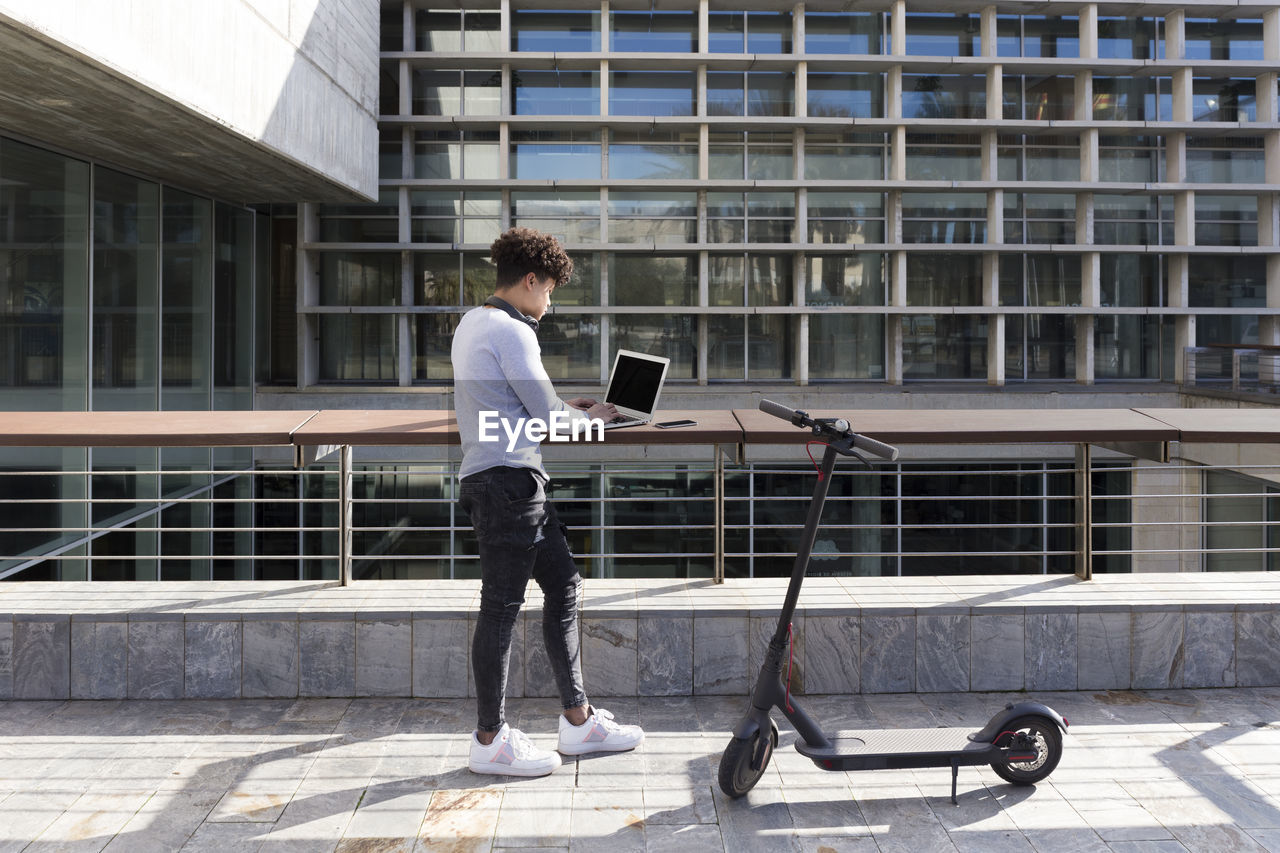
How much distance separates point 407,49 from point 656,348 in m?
7.59

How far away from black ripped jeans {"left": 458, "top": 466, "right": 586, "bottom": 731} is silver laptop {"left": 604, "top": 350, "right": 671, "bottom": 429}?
750 millimetres

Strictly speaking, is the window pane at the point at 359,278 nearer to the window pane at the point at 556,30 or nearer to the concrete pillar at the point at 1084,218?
the window pane at the point at 556,30

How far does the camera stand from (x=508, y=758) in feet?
12.7

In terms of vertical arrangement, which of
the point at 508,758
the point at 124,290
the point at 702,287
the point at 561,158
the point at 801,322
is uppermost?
the point at 561,158

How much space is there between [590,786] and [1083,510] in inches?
122

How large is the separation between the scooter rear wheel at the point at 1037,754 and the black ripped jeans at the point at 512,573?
169cm

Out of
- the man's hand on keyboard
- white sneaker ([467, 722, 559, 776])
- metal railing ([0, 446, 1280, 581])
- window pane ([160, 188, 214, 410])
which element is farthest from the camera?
metal railing ([0, 446, 1280, 581])

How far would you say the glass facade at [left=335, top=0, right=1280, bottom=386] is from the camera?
768 inches

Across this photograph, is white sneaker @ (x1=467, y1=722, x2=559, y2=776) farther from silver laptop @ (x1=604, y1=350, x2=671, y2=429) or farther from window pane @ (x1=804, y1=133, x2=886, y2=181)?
window pane @ (x1=804, y1=133, x2=886, y2=181)

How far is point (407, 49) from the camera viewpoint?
18953 millimetres

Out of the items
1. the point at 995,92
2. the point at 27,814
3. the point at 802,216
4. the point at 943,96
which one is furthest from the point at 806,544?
the point at 943,96

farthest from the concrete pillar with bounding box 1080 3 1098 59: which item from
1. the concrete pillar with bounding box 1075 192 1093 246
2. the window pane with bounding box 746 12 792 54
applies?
the window pane with bounding box 746 12 792 54

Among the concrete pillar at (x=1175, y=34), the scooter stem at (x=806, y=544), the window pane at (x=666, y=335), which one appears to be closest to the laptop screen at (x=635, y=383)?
the scooter stem at (x=806, y=544)

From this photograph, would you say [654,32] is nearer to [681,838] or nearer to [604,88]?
[604,88]
